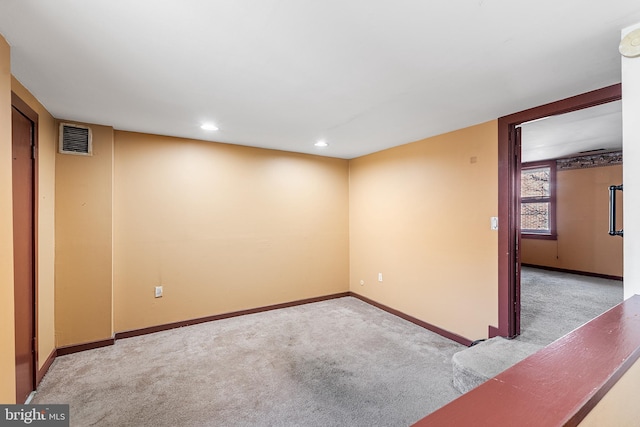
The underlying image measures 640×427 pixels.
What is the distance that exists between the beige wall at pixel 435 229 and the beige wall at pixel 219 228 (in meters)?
0.66

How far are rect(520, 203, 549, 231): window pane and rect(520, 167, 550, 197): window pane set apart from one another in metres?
0.25

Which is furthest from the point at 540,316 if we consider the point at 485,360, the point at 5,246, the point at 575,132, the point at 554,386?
the point at 5,246

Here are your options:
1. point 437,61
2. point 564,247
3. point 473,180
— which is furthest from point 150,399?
point 564,247

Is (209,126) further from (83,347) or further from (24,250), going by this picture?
(83,347)

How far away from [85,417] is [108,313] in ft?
4.19

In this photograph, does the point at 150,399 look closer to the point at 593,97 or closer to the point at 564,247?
the point at 593,97

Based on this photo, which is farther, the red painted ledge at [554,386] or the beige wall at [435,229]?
the beige wall at [435,229]

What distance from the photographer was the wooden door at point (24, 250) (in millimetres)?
1998

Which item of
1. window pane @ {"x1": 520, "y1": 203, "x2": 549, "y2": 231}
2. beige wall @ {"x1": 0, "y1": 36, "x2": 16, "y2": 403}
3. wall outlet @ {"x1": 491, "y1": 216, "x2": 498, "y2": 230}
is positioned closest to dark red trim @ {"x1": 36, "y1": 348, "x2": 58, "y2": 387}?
beige wall @ {"x1": 0, "y1": 36, "x2": 16, "y2": 403}

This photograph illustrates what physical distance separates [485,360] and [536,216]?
5444mm

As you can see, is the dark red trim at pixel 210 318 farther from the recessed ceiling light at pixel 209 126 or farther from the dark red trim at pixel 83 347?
the recessed ceiling light at pixel 209 126

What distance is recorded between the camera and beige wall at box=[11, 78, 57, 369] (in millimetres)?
2395

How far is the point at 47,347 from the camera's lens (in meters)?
2.57

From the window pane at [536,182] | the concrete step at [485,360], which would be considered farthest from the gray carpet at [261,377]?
the window pane at [536,182]
